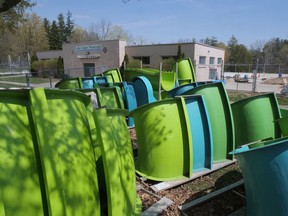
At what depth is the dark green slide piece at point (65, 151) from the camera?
6.29 ft

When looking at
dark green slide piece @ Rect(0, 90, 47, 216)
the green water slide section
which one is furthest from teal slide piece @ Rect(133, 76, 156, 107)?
dark green slide piece @ Rect(0, 90, 47, 216)

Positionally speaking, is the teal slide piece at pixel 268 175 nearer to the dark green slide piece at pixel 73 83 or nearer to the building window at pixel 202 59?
the dark green slide piece at pixel 73 83

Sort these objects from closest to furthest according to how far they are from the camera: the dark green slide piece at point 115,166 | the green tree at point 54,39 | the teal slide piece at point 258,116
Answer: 1. the dark green slide piece at point 115,166
2. the teal slide piece at point 258,116
3. the green tree at point 54,39

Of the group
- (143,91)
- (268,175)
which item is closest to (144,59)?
(143,91)

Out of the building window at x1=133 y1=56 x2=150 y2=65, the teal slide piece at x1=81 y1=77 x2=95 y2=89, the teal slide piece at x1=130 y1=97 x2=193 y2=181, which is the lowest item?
the teal slide piece at x1=130 y1=97 x2=193 y2=181

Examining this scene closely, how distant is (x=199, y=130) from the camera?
14.4ft

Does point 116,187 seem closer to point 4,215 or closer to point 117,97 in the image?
point 4,215

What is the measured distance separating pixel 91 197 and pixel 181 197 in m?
1.92

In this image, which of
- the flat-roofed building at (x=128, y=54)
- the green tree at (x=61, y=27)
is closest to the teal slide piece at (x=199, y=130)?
the flat-roofed building at (x=128, y=54)

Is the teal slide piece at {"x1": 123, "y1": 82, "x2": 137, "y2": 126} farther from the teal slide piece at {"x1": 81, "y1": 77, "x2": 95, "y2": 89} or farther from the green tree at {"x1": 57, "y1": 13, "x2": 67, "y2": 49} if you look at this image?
the green tree at {"x1": 57, "y1": 13, "x2": 67, "y2": 49}

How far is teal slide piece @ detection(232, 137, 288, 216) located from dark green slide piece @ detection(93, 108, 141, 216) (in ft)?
3.96

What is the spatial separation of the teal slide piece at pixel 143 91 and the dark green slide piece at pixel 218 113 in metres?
2.78

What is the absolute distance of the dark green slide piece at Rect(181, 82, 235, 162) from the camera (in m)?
4.67

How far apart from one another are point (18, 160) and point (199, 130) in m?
3.12
